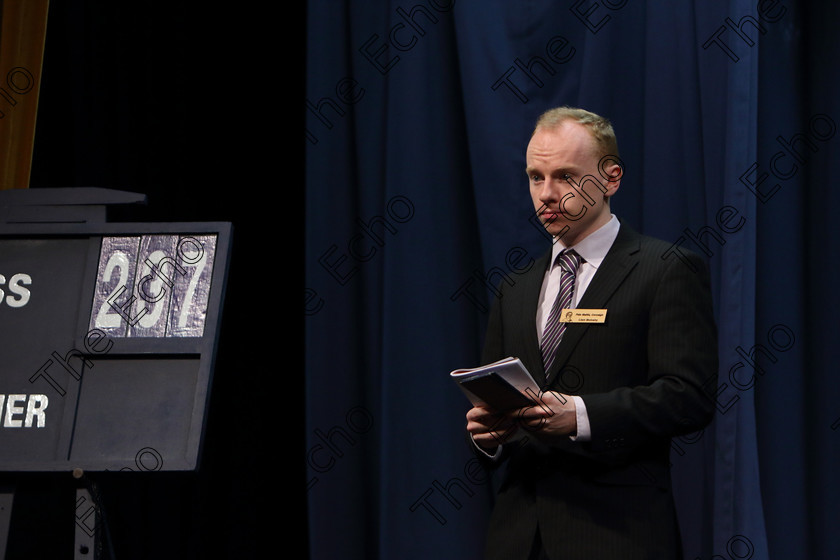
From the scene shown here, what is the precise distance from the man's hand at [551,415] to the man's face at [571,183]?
1.23 feet

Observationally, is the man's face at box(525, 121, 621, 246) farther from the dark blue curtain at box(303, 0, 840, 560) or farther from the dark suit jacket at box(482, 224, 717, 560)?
the dark blue curtain at box(303, 0, 840, 560)

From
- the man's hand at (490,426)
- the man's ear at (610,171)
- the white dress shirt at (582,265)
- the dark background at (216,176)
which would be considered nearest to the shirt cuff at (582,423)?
the man's hand at (490,426)

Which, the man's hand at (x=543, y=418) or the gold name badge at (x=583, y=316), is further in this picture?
the gold name badge at (x=583, y=316)

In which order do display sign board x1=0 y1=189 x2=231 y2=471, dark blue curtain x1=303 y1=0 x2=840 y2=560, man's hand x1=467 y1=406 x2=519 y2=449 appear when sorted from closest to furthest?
man's hand x1=467 y1=406 x2=519 y2=449
display sign board x1=0 y1=189 x2=231 y2=471
dark blue curtain x1=303 y1=0 x2=840 y2=560

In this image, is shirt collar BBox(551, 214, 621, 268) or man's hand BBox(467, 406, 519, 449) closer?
man's hand BBox(467, 406, 519, 449)

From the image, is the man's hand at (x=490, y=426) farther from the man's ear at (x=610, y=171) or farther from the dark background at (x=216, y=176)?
the dark background at (x=216, y=176)

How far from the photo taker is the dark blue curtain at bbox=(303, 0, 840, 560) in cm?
233

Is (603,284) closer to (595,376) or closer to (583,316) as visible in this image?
(583,316)

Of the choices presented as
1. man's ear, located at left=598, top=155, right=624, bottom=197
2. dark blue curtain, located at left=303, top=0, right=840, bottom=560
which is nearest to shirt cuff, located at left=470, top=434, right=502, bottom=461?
man's ear, located at left=598, top=155, right=624, bottom=197

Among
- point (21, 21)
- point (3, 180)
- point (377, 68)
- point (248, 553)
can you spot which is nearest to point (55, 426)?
point (248, 553)

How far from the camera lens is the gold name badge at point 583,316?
1730 mm

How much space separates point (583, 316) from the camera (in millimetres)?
1746

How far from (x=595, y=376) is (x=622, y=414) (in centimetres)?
13

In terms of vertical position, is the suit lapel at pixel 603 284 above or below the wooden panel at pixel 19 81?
below
